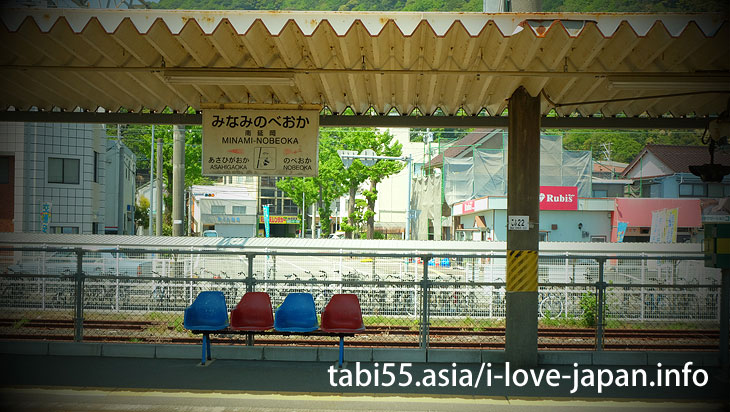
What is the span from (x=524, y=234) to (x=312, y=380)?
3.73 metres

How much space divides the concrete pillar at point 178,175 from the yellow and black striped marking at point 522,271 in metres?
12.4

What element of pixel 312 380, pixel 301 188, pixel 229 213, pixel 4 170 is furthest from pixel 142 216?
pixel 312 380

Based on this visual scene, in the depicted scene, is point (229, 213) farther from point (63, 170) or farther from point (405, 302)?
point (405, 302)

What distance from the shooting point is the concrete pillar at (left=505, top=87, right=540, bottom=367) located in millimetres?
8812

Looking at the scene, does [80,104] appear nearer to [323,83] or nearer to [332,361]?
[323,83]

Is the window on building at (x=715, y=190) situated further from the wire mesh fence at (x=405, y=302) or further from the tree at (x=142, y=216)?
the tree at (x=142, y=216)

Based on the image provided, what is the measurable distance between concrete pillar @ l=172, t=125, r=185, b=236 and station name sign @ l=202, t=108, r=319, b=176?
9620 millimetres

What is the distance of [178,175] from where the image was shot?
18.6 m

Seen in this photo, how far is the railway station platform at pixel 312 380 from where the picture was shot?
7141 mm

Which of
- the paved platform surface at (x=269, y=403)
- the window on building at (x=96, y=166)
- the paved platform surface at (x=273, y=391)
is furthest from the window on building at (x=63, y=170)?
the paved platform surface at (x=269, y=403)

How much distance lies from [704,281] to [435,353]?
5.53 meters

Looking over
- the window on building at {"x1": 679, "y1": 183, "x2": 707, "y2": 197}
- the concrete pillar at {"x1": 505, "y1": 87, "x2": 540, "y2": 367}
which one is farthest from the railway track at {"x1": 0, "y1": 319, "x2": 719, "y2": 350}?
the window on building at {"x1": 679, "y1": 183, "x2": 707, "y2": 197}

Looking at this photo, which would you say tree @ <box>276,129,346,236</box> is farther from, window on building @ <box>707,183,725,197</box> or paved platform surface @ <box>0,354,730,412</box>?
paved platform surface @ <box>0,354,730,412</box>

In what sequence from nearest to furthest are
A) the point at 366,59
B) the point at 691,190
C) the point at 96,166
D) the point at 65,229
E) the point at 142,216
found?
the point at 366,59 → the point at 65,229 → the point at 96,166 → the point at 691,190 → the point at 142,216
